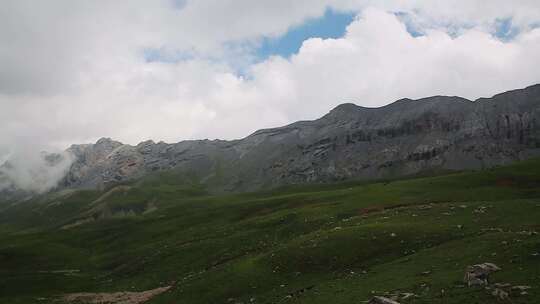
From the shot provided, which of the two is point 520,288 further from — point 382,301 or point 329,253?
point 329,253

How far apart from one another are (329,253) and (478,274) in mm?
19418

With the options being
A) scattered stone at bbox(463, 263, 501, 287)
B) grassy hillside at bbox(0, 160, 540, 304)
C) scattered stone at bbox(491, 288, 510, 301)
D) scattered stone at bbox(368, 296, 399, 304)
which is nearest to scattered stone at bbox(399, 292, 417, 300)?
grassy hillside at bbox(0, 160, 540, 304)

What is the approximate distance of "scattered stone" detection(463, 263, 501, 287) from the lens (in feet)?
91.1

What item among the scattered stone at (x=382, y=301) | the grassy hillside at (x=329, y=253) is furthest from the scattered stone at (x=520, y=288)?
the scattered stone at (x=382, y=301)

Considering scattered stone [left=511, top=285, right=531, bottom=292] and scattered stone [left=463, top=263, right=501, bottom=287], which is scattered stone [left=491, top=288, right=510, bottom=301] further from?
scattered stone [left=463, top=263, right=501, bottom=287]

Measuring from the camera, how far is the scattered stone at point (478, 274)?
91.1ft

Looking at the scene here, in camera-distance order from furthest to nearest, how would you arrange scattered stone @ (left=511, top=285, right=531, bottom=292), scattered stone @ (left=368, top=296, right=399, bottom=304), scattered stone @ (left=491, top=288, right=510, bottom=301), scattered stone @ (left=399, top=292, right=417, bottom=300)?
scattered stone @ (left=399, top=292, right=417, bottom=300) < scattered stone @ (left=368, top=296, right=399, bottom=304) < scattered stone @ (left=511, top=285, right=531, bottom=292) < scattered stone @ (left=491, top=288, right=510, bottom=301)

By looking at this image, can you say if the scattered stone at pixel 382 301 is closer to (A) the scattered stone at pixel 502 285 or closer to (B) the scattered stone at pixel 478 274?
(B) the scattered stone at pixel 478 274

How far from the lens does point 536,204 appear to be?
5525cm

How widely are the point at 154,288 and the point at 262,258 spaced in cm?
1365

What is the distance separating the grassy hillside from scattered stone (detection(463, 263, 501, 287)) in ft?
1.68

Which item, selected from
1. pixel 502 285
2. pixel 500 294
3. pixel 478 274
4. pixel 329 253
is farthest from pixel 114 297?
pixel 500 294

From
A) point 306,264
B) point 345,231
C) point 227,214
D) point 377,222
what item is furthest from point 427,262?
point 227,214

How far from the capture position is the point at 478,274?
2838cm
